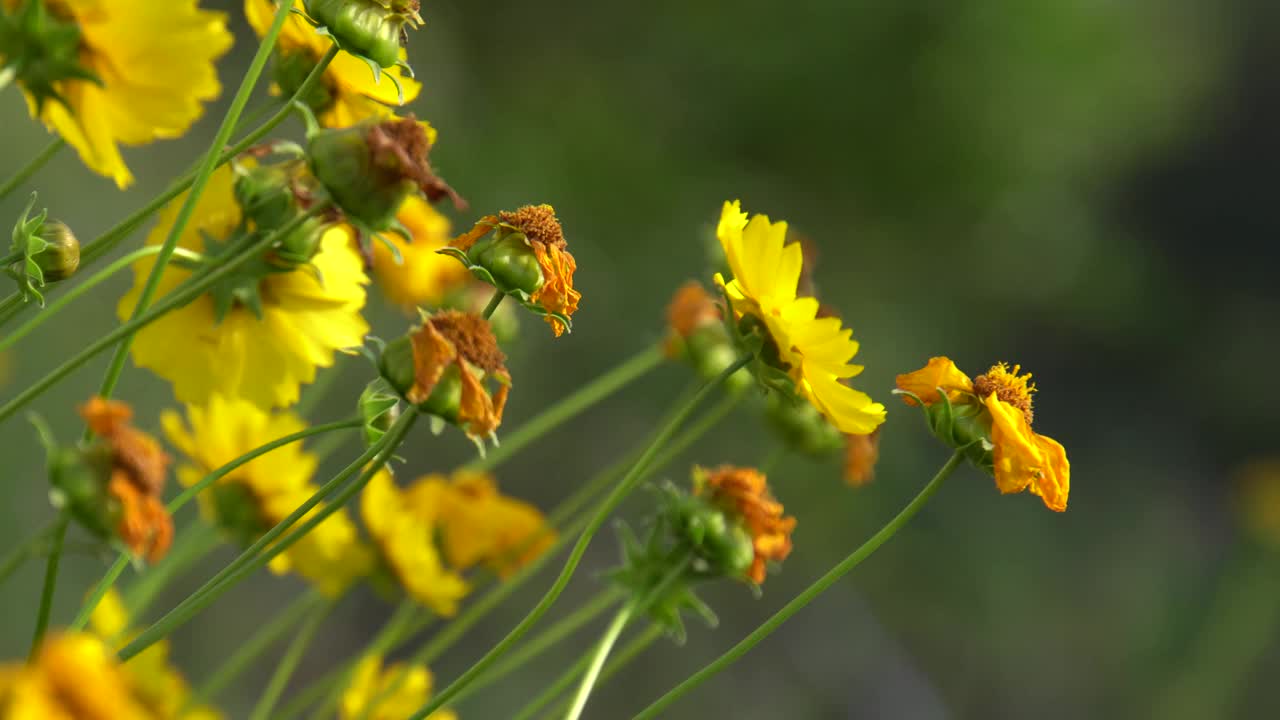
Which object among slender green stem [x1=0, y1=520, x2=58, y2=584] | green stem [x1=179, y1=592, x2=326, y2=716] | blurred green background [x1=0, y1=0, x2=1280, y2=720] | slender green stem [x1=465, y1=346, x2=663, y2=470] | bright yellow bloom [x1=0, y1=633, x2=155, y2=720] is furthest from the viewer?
blurred green background [x1=0, y1=0, x2=1280, y2=720]

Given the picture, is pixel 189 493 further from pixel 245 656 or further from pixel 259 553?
pixel 245 656

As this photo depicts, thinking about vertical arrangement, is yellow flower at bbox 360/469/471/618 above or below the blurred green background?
above

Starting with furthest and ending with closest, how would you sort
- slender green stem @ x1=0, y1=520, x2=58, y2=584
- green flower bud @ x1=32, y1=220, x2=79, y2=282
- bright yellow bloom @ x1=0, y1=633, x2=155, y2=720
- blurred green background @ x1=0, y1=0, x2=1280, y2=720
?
blurred green background @ x1=0, y1=0, x2=1280, y2=720 < green flower bud @ x1=32, y1=220, x2=79, y2=282 < slender green stem @ x1=0, y1=520, x2=58, y2=584 < bright yellow bloom @ x1=0, y1=633, x2=155, y2=720

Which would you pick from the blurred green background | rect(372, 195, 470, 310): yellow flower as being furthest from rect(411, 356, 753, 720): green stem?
the blurred green background

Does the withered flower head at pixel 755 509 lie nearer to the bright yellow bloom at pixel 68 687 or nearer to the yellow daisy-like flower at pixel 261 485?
the yellow daisy-like flower at pixel 261 485

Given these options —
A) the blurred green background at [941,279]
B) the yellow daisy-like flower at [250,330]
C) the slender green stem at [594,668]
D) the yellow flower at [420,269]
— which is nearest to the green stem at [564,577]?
the slender green stem at [594,668]

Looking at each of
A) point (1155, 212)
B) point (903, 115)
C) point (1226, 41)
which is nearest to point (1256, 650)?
point (903, 115)

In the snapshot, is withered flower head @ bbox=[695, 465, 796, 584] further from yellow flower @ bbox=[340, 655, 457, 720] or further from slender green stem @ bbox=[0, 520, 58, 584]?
slender green stem @ bbox=[0, 520, 58, 584]
